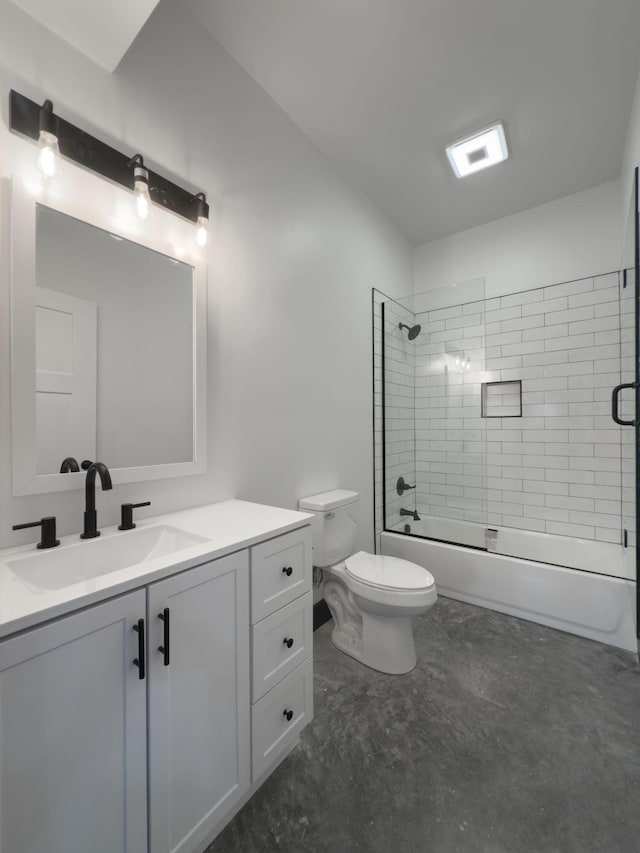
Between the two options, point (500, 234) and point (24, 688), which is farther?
point (500, 234)

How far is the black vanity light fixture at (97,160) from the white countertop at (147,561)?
1.11m

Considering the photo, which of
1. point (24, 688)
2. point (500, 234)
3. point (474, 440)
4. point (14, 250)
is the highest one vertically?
point (500, 234)

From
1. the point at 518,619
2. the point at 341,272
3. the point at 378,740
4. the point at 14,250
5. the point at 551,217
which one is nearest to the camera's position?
the point at 14,250

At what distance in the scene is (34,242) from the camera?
43.0 inches

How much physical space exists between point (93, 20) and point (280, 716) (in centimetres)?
227

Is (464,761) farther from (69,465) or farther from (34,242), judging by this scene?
(34,242)

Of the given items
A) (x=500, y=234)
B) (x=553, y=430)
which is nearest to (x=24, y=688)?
(x=553, y=430)

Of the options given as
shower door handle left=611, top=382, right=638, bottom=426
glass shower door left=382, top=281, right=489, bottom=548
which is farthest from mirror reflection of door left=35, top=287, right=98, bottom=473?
shower door handle left=611, top=382, right=638, bottom=426

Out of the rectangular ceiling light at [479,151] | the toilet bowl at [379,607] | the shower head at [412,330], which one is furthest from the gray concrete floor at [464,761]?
the rectangular ceiling light at [479,151]

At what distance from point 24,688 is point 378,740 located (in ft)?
4.34

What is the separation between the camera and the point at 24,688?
66 cm

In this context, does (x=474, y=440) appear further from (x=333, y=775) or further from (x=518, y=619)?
(x=333, y=775)

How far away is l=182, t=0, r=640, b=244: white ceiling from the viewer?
150 cm

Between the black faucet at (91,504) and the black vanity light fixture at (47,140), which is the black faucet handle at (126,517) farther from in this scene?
the black vanity light fixture at (47,140)
